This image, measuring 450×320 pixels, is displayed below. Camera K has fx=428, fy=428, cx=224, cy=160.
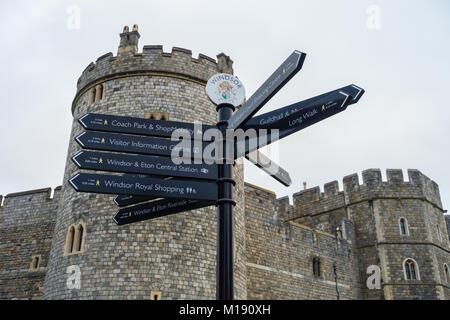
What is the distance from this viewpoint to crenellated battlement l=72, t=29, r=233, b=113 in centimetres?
1145

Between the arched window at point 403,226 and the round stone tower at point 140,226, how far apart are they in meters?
10.2

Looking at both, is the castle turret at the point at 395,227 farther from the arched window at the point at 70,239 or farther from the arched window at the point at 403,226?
the arched window at the point at 70,239

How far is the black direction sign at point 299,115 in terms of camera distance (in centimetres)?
385

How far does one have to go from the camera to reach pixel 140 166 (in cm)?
422

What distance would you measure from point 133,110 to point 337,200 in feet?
42.2

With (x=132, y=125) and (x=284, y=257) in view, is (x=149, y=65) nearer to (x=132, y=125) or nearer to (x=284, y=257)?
(x=132, y=125)

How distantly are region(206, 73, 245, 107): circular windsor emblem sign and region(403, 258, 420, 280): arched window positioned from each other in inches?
652

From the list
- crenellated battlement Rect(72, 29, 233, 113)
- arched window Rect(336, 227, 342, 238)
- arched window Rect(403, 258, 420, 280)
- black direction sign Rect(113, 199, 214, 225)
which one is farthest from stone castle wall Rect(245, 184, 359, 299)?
black direction sign Rect(113, 199, 214, 225)

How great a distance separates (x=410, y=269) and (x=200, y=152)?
16964 mm

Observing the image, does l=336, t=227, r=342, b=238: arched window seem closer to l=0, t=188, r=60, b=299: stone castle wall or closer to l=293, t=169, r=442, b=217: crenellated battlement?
l=293, t=169, r=442, b=217: crenellated battlement

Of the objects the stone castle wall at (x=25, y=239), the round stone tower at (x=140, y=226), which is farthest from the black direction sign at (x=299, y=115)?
the stone castle wall at (x=25, y=239)

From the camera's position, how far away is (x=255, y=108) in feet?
12.7

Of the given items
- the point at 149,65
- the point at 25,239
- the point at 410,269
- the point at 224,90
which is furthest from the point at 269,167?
the point at 410,269

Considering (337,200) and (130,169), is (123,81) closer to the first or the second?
(130,169)
